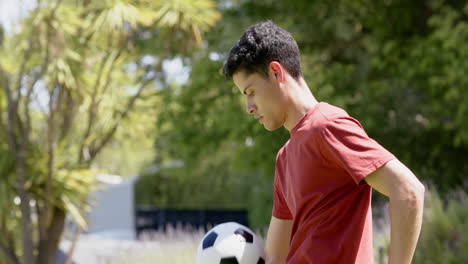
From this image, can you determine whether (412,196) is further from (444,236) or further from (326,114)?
(444,236)

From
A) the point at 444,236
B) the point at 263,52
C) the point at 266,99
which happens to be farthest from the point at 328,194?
the point at 444,236

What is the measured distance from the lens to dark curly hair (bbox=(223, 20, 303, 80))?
6.94ft

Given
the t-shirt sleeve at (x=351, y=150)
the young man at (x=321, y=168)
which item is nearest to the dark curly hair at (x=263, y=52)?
the young man at (x=321, y=168)

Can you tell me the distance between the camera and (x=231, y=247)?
2.85m

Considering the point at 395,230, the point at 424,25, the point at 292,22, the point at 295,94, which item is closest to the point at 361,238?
the point at 395,230

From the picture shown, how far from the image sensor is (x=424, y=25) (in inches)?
447

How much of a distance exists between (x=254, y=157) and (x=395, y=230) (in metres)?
8.27

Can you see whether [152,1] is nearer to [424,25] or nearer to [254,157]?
[254,157]

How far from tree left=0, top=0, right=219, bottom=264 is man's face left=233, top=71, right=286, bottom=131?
648 cm

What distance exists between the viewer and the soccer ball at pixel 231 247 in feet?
8.98

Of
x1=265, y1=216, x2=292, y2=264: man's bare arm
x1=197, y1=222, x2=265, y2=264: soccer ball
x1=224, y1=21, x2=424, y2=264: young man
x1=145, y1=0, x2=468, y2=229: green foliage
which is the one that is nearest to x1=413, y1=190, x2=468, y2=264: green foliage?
x1=145, y1=0, x2=468, y2=229: green foliage

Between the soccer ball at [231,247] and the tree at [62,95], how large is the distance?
5.77 m

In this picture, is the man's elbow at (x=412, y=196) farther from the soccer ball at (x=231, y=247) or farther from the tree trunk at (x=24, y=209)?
the tree trunk at (x=24, y=209)

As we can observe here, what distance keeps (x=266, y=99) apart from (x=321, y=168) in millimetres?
282
